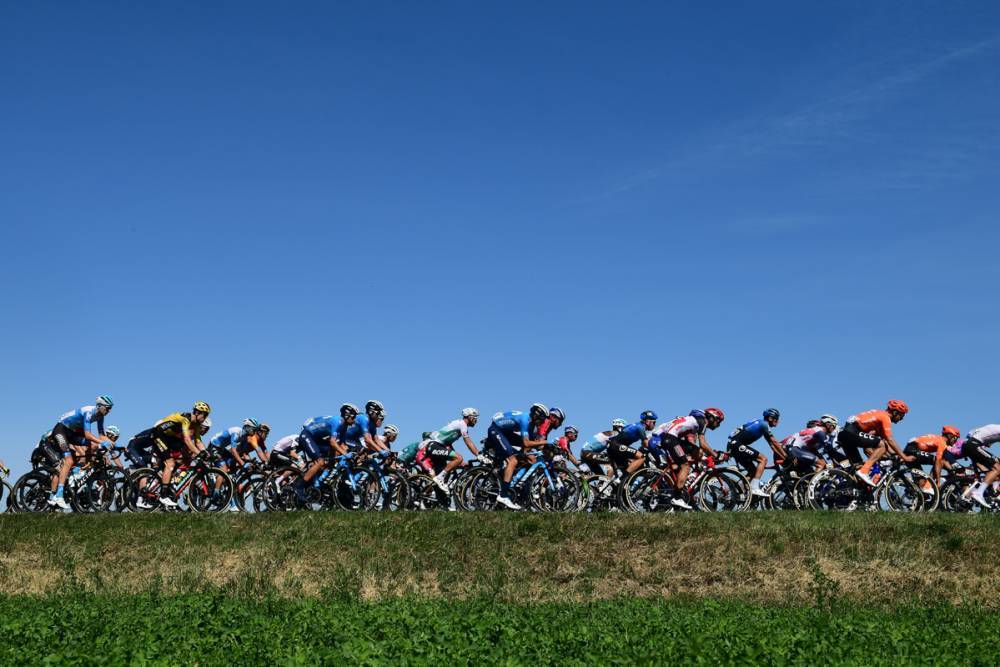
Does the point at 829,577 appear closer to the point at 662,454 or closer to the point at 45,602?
the point at 662,454

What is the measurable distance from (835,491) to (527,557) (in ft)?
24.9

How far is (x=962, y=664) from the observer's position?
8.56 m

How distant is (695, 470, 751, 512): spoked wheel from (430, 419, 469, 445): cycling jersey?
5181 millimetres

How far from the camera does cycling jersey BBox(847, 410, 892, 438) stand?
774 inches

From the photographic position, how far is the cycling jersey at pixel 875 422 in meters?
19.7

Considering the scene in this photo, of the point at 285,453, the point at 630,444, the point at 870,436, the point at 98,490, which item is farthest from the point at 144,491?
the point at 870,436

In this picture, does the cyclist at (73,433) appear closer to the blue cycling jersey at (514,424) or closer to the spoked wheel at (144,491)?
the spoked wheel at (144,491)

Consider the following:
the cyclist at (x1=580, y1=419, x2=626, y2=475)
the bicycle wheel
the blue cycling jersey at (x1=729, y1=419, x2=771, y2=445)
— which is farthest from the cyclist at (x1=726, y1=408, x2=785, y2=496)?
the bicycle wheel

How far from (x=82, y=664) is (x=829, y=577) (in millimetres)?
10829

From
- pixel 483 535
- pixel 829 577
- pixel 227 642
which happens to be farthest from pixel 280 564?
pixel 829 577

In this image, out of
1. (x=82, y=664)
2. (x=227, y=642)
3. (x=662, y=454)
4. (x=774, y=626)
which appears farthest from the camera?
(x=662, y=454)

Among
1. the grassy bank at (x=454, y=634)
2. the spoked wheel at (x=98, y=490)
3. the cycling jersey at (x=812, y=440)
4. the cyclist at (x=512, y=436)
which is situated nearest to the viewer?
the grassy bank at (x=454, y=634)

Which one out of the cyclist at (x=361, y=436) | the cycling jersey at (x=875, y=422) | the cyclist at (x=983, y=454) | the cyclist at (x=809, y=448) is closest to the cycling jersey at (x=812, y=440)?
the cyclist at (x=809, y=448)

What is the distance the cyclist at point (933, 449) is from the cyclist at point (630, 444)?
5.42 m
